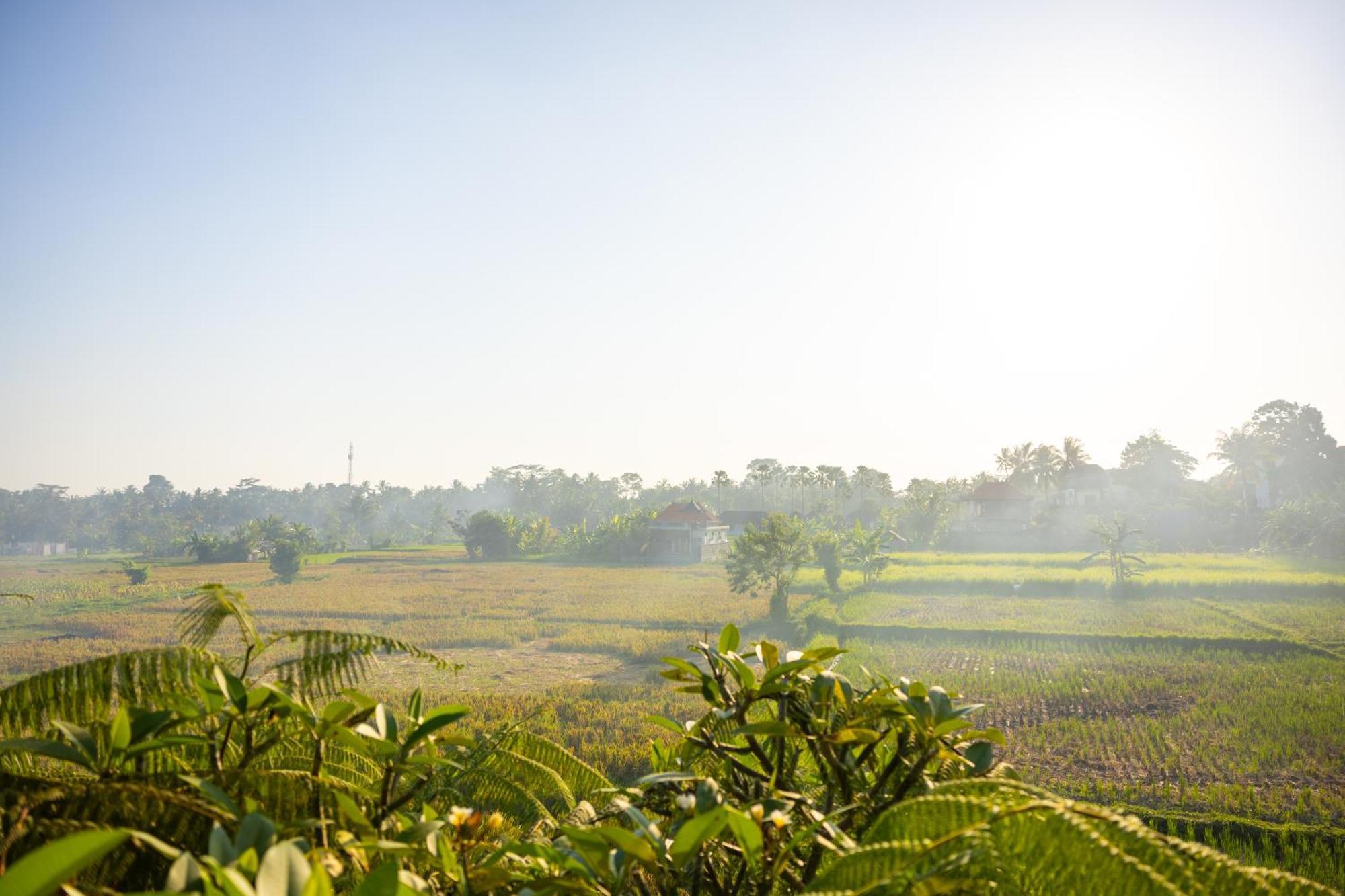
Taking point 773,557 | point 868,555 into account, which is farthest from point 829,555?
point 773,557

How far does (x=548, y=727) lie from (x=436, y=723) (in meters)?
9.01

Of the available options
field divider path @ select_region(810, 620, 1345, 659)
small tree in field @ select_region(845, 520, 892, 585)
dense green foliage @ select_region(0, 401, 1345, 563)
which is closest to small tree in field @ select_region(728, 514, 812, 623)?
field divider path @ select_region(810, 620, 1345, 659)

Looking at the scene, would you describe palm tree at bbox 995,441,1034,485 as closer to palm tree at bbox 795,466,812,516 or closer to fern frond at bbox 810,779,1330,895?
palm tree at bbox 795,466,812,516

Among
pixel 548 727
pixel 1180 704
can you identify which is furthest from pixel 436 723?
pixel 1180 704

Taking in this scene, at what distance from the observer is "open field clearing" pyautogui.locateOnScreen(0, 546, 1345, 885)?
24.4 ft

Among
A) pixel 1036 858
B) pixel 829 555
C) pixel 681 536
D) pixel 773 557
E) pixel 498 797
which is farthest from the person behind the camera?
pixel 681 536

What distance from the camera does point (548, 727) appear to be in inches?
359

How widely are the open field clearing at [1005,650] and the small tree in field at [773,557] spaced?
2.14ft

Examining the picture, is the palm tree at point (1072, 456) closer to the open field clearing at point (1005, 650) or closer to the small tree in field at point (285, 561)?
the open field clearing at point (1005, 650)

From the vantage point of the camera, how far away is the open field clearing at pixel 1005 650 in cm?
744

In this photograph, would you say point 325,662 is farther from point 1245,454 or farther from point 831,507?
point 831,507

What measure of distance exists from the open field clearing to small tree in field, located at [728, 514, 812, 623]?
65 centimetres

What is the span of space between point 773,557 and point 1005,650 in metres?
5.47

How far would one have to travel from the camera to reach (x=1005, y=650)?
13.4 metres
